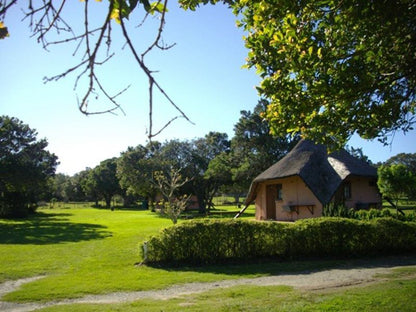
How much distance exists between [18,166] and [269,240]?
96.5ft

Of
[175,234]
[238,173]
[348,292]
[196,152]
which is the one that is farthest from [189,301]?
[196,152]

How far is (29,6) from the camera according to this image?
192cm

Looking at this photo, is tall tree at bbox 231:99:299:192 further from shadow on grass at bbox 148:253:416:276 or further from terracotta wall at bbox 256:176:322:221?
shadow on grass at bbox 148:253:416:276

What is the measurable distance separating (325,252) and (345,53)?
7.89m

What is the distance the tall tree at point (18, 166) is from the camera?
3225 cm

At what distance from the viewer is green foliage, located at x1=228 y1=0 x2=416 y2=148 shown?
5707mm

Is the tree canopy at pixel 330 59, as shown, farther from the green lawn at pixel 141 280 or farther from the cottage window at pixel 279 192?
the cottage window at pixel 279 192

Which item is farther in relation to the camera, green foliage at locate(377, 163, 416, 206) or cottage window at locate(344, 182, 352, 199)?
green foliage at locate(377, 163, 416, 206)

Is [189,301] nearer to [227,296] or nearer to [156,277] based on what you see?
[227,296]

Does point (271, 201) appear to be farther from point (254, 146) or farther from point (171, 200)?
point (254, 146)

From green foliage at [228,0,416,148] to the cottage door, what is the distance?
65.5 feet

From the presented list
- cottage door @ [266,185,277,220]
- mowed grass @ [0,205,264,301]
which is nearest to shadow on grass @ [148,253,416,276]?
mowed grass @ [0,205,264,301]

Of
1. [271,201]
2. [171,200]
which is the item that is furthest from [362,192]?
[171,200]

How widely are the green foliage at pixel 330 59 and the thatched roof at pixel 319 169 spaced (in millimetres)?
15848
